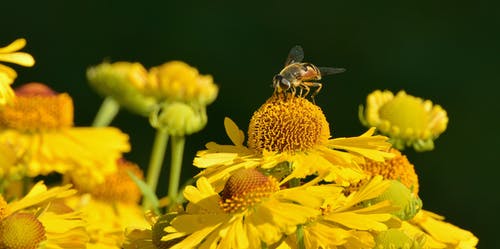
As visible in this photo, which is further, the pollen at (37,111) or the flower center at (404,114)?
the pollen at (37,111)

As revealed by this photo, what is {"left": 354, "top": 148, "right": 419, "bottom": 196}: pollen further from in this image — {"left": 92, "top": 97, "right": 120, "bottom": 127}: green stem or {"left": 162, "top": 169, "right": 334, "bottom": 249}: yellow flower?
{"left": 92, "top": 97, "right": 120, "bottom": 127}: green stem

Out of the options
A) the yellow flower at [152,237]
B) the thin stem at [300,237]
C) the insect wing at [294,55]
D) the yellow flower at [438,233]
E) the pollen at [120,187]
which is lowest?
the pollen at [120,187]

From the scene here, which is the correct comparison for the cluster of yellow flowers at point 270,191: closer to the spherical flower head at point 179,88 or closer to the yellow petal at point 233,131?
the yellow petal at point 233,131

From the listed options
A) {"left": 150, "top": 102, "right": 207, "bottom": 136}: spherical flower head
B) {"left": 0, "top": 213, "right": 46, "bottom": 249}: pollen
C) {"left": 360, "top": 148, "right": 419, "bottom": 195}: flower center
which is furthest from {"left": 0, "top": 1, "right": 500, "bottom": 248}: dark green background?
{"left": 0, "top": 213, "right": 46, "bottom": 249}: pollen

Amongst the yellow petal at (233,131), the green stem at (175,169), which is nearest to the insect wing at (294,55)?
the green stem at (175,169)

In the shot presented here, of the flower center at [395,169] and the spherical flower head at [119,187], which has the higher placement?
the flower center at [395,169]

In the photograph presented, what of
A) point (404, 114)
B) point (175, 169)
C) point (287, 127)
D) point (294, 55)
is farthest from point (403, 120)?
point (287, 127)
